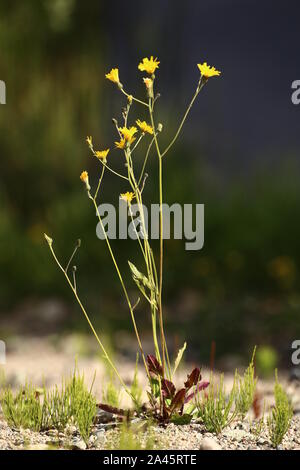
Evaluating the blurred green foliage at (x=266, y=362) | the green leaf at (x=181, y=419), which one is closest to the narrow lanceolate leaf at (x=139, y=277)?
the green leaf at (x=181, y=419)

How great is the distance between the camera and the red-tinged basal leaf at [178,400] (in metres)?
1.73

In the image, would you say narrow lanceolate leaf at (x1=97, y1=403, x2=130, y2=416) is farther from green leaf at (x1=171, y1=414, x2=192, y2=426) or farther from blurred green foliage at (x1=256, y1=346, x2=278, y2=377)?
blurred green foliage at (x1=256, y1=346, x2=278, y2=377)

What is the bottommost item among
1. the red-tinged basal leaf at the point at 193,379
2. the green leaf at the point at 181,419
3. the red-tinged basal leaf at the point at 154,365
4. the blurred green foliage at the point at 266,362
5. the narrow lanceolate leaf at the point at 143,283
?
the blurred green foliage at the point at 266,362

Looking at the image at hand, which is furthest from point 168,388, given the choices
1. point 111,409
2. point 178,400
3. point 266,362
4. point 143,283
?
point 266,362

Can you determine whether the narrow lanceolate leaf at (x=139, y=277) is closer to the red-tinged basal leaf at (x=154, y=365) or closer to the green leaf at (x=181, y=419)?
the red-tinged basal leaf at (x=154, y=365)

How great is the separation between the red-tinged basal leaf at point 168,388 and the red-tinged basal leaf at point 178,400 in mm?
28

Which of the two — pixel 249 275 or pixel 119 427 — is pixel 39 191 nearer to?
pixel 249 275

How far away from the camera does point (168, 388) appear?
5.79 feet

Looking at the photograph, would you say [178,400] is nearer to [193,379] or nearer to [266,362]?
[193,379]

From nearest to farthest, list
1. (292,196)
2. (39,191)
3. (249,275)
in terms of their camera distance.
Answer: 1. (249,275)
2. (292,196)
3. (39,191)

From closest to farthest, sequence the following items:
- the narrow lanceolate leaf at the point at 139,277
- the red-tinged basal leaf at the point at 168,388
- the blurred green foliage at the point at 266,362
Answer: the narrow lanceolate leaf at the point at 139,277, the red-tinged basal leaf at the point at 168,388, the blurred green foliage at the point at 266,362

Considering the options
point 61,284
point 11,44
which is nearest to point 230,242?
point 61,284

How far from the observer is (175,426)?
69.2 inches
